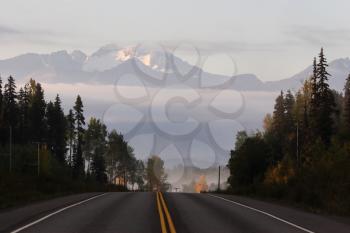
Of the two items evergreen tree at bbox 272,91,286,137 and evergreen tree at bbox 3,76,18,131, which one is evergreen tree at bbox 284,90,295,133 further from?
evergreen tree at bbox 3,76,18,131

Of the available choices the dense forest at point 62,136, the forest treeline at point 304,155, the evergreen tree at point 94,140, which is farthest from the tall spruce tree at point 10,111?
the forest treeline at point 304,155

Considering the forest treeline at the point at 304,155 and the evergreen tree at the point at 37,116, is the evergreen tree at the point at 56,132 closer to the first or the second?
the evergreen tree at the point at 37,116

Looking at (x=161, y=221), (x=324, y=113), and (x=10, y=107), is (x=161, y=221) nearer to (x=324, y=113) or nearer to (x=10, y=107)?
(x=324, y=113)

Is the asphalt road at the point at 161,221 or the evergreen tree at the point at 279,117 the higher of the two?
the evergreen tree at the point at 279,117

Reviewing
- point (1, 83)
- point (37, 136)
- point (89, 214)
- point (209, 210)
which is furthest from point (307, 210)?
point (37, 136)

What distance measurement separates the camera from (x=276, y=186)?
37031mm

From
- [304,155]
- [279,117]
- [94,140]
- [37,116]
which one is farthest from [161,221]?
[94,140]

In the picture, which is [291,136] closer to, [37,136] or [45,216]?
[37,136]

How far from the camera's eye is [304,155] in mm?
75938

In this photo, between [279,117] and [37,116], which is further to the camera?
[37,116]

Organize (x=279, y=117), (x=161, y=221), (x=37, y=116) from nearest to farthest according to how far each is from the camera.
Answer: (x=161, y=221) → (x=279, y=117) → (x=37, y=116)

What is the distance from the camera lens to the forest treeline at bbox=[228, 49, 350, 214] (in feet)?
87.5

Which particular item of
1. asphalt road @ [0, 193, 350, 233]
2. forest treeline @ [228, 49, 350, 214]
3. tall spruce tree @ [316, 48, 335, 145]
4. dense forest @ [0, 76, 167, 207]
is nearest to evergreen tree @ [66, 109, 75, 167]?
dense forest @ [0, 76, 167, 207]

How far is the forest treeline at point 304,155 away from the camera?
26.7m
